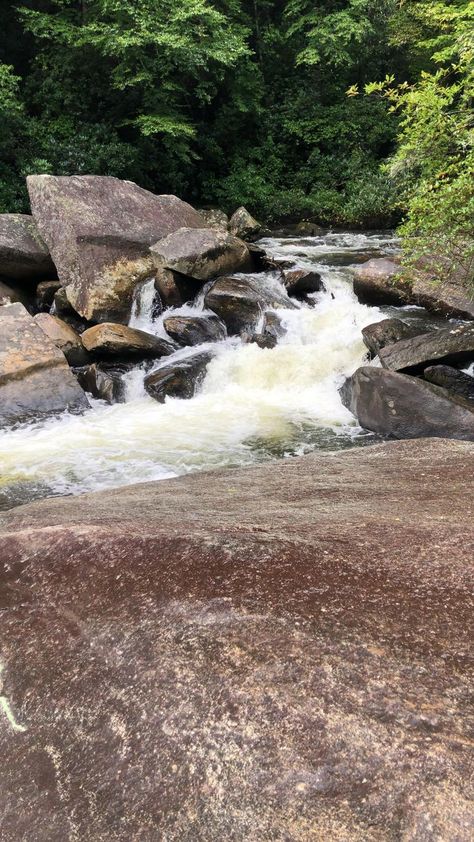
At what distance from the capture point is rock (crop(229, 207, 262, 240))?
56.5 feet

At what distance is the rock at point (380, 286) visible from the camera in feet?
35.6

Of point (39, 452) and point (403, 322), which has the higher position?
point (403, 322)

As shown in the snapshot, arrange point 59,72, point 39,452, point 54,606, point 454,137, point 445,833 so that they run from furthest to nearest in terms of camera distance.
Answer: point 59,72
point 39,452
point 454,137
point 54,606
point 445,833

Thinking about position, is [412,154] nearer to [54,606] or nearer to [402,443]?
[402,443]

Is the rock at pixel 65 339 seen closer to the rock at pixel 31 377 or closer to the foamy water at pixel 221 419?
the rock at pixel 31 377

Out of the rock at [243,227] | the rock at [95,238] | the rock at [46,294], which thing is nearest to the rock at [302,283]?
the rock at [95,238]

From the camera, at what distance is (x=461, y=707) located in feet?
5.00

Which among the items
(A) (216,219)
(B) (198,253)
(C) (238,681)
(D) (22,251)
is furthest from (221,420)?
(A) (216,219)

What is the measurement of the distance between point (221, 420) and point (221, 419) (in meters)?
0.04

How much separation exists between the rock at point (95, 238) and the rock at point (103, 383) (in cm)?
182

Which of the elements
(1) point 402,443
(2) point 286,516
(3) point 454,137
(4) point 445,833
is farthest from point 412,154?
(4) point 445,833

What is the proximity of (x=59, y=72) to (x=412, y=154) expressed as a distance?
1788 cm

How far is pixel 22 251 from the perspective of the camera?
39.6ft

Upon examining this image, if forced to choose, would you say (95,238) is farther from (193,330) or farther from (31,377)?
(31,377)
